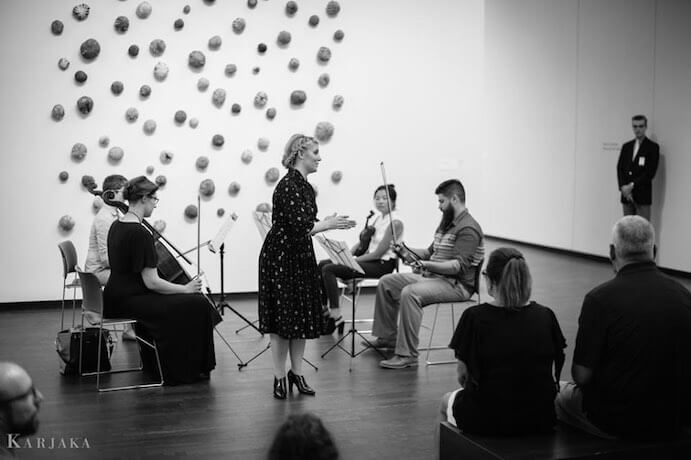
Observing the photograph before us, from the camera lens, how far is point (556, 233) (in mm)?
11484

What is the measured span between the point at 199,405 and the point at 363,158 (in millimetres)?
4070

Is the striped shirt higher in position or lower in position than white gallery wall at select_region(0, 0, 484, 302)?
lower

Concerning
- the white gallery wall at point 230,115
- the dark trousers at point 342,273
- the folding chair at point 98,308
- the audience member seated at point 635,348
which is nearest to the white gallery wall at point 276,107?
the white gallery wall at point 230,115

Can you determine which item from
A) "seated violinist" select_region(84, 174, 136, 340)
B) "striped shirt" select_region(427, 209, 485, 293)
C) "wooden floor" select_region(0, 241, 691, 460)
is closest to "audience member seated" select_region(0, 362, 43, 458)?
"wooden floor" select_region(0, 241, 691, 460)

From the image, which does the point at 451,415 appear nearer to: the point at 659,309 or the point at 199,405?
the point at 659,309

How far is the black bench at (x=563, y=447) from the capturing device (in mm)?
2979

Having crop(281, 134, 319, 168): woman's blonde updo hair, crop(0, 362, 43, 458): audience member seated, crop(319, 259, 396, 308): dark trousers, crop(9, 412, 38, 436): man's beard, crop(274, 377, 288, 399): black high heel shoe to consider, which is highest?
crop(281, 134, 319, 168): woman's blonde updo hair

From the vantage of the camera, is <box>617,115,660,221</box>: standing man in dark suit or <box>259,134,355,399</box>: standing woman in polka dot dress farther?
<box>617,115,660,221</box>: standing man in dark suit

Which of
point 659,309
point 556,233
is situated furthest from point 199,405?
point 556,233

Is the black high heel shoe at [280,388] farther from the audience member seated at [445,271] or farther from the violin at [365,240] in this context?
the violin at [365,240]

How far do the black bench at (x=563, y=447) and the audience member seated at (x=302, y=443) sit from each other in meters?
1.56

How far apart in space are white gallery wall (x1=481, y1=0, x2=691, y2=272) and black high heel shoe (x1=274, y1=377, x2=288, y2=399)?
14.5 feet

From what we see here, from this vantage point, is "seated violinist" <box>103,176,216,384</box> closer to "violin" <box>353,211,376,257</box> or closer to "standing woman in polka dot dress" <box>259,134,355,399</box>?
"standing woman in polka dot dress" <box>259,134,355,399</box>

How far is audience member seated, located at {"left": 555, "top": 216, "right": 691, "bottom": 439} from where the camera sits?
3.01 meters
